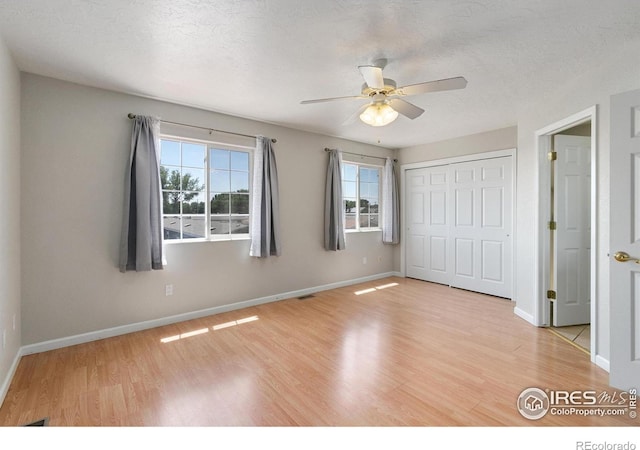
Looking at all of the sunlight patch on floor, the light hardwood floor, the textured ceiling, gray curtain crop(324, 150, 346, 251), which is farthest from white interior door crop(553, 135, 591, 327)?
the sunlight patch on floor

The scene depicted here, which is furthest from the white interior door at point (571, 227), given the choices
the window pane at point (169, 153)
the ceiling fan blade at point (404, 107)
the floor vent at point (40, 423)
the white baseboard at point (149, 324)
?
the floor vent at point (40, 423)

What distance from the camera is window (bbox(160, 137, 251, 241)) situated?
342cm

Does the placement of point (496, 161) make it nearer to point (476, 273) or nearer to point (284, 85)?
point (476, 273)

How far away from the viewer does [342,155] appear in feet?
16.5

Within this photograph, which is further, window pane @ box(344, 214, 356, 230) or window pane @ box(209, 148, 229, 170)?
window pane @ box(344, 214, 356, 230)

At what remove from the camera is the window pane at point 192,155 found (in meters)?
3.53

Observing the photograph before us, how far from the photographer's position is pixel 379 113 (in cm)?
262

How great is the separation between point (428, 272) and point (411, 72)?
150 inches

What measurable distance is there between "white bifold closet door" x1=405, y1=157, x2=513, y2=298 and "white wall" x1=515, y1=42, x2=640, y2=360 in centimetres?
81

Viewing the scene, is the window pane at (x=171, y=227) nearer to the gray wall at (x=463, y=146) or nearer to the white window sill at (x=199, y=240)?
the white window sill at (x=199, y=240)

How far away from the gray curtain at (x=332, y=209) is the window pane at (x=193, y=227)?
75.4 inches

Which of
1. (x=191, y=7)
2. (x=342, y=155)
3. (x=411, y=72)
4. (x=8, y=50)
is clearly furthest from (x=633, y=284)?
(x=8, y=50)

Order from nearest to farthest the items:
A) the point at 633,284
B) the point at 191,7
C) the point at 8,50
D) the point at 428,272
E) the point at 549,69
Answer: the point at 191,7 → the point at 633,284 → the point at 8,50 → the point at 549,69 → the point at 428,272

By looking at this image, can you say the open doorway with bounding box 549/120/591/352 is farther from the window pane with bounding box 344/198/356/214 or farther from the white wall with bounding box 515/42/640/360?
the window pane with bounding box 344/198/356/214
